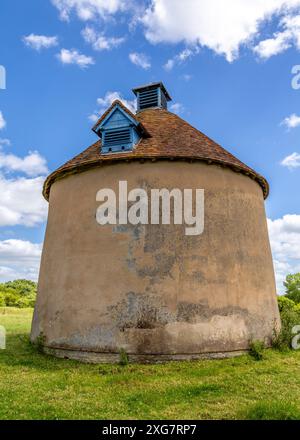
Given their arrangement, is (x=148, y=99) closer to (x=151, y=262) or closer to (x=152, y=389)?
(x=151, y=262)

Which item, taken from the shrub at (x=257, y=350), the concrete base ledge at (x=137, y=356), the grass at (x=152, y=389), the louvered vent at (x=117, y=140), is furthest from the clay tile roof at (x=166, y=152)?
the grass at (x=152, y=389)

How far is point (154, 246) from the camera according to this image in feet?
32.1

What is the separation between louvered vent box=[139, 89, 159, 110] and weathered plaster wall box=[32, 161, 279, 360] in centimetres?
621

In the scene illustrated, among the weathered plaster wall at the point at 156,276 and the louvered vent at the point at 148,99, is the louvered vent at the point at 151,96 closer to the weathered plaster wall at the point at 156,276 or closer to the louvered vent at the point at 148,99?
the louvered vent at the point at 148,99

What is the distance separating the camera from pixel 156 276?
31.4 feet

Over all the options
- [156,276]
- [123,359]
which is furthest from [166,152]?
[123,359]

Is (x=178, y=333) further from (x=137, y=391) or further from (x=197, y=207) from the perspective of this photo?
(x=197, y=207)

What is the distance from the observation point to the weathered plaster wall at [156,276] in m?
9.38

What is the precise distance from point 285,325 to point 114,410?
7.79m

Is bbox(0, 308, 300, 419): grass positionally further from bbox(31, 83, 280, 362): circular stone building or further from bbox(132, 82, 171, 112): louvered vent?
bbox(132, 82, 171, 112): louvered vent

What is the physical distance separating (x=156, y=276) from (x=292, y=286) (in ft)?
100
